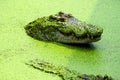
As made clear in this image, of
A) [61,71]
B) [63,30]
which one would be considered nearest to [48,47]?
[63,30]

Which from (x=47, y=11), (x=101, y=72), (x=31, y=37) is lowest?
(x=101, y=72)

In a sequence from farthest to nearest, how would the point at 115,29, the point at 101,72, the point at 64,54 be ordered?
the point at 115,29
the point at 64,54
the point at 101,72

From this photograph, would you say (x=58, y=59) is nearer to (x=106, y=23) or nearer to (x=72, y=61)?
(x=72, y=61)

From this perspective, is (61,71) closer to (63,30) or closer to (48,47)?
(48,47)

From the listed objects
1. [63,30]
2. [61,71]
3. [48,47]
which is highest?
[63,30]

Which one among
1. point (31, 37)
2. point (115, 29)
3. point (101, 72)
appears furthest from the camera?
point (115, 29)

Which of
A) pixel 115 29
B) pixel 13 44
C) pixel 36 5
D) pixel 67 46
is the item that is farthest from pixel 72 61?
pixel 36 5

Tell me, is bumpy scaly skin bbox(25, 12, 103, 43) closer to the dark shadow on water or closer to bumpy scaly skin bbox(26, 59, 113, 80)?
the dark shadow on water
